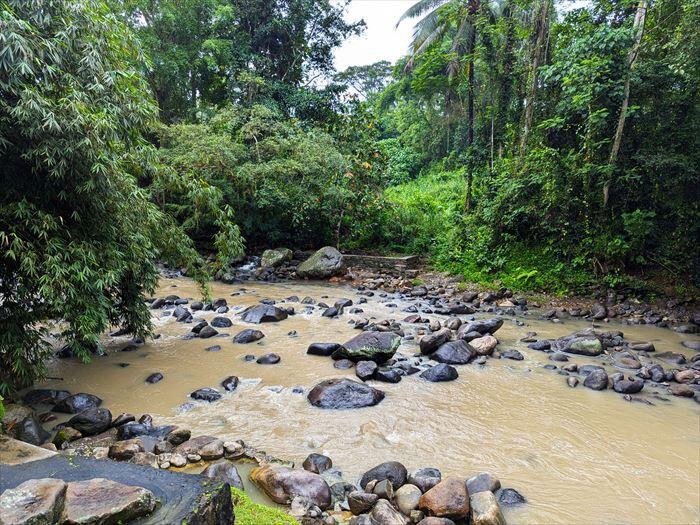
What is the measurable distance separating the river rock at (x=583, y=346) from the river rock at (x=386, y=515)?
208 inches

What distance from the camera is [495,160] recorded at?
1525 cm

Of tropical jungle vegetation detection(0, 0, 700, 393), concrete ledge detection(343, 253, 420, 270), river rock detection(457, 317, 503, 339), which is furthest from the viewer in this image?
concrete ledge detection(343, 253, 420, 270)

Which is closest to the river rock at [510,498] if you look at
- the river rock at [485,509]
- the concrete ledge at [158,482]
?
the river rock at [485,509]

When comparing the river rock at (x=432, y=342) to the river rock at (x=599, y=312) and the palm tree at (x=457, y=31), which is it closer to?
the river rock at (x=599, y=312)

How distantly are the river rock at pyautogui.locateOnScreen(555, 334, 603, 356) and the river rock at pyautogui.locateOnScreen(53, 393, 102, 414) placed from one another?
6.98m

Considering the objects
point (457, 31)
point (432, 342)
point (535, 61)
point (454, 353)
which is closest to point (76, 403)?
point (432, 342)

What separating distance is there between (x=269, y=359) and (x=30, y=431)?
3043mm

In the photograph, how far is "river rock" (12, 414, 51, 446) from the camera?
12.7 feet

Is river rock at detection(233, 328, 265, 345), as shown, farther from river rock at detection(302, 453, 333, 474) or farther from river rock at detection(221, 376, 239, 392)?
river rock at detection(302, 453, 333, 474)

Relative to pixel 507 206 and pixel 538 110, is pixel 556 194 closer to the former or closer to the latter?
pixel 507 206

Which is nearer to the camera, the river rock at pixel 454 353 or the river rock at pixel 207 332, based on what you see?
the river rock at pixel 454 353

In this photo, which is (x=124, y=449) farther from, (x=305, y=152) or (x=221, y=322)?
(x=305, y=152)

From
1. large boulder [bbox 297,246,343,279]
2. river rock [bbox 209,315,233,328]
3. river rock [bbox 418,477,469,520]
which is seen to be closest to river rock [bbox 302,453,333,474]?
river rock [bbox 418,477,469,520]

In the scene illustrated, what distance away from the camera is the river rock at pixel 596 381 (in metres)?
5.64
